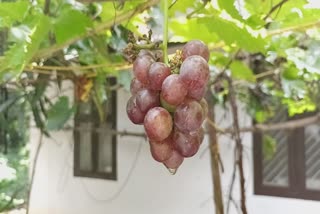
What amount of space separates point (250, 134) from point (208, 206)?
0.45 meters

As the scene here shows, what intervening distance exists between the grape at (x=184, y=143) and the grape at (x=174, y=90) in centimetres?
2

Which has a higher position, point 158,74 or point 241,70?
point 241,70

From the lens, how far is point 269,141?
239cm

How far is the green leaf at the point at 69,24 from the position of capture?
0.72m

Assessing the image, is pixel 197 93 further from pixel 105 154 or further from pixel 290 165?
pixel 105 154

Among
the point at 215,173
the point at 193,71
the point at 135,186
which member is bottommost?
the point at 135,186

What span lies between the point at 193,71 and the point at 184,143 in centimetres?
5

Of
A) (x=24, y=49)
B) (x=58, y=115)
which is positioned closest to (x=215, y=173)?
(x=58, y=115)

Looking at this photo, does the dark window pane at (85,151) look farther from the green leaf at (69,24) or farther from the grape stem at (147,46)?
the grape stem at (147,46)

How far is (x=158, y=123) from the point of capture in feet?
1.26

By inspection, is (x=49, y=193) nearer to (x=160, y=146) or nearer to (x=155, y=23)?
(x=155, y=23)

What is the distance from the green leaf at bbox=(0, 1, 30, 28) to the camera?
62 cm

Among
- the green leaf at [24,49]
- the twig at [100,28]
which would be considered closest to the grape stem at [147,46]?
the green leaf at [24,49]

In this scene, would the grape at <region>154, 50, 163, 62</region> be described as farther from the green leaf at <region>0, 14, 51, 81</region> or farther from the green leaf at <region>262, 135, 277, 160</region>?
the green leaf at <region>262, 135, 277, 160</region>
